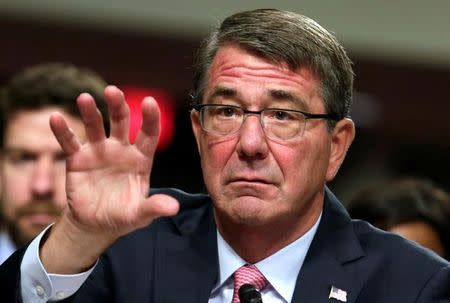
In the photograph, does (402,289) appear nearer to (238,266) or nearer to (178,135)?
(238,266)

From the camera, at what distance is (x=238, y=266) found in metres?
3.27

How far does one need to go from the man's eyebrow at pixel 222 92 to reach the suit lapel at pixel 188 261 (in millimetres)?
401

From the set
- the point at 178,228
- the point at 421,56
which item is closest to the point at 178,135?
the point at 421,56

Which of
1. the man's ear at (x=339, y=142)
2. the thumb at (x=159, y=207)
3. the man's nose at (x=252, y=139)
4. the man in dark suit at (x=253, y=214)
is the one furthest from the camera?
the man's ear at (x=339, y=142)

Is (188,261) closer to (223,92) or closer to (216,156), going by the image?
(216,156)

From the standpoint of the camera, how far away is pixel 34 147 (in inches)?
177

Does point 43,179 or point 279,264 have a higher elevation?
point 279,264

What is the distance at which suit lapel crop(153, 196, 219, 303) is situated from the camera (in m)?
3.22

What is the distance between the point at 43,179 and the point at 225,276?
1365 millimetres

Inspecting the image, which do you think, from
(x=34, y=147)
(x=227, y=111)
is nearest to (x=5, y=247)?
(x=34, y=147)

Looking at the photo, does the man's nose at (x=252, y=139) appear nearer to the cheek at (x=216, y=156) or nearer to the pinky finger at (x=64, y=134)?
the cheek at (x=216, y=156)

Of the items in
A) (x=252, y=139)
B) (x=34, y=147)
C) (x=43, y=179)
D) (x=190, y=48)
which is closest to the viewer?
(x=252, y=139)

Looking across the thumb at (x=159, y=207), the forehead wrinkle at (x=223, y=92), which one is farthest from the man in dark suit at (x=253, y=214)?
the thumb at (x=159, y=207)

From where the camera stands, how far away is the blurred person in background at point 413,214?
438 centimetres
